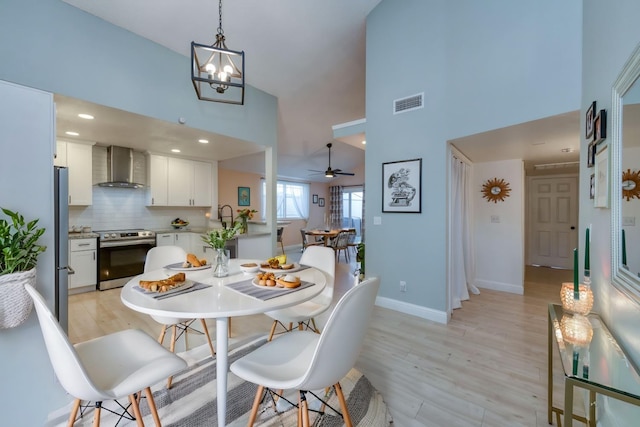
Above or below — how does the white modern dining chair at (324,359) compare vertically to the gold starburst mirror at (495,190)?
below

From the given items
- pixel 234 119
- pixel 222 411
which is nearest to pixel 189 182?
pixel 234 119

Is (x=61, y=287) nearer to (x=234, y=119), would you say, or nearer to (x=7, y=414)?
(x=7, y=414)

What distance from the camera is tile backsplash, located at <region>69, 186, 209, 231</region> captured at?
4289 mm

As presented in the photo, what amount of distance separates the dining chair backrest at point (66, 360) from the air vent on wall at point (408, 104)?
3.46 meters

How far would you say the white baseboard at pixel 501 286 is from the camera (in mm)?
3928

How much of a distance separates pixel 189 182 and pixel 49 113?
12.2 feet

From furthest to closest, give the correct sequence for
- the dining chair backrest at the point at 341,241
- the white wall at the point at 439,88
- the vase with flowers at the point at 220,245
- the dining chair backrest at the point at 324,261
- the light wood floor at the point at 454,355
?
the dining chair backrest at the point at 341,241 < the white wall at the point at 439,88 < the dining chair backrest at the point at 324,261 < the vase with flowers at the point at 220,245 < the light wood floor at the point at 454,355

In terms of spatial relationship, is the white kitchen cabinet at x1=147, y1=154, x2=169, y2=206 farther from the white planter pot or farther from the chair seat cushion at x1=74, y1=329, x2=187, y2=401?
the chair seat cushion at x1=74, y1=329, x2=187, y2=401

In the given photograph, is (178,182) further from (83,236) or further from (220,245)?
(220,245)

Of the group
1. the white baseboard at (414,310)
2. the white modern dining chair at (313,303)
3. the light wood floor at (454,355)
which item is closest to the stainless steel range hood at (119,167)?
the light wood floor at (454,355)

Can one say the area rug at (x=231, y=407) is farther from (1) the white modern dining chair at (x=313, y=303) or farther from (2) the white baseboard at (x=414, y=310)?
(2) the white baseboard at (x=414, y=310)

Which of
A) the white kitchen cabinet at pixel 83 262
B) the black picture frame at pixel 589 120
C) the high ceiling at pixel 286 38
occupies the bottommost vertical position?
the white kitchen cabinet at pixel 83 262

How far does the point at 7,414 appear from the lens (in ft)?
4.66

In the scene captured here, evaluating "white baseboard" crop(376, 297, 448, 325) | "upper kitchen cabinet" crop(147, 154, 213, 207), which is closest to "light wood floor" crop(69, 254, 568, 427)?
"white baseboard" crop(376, 297, 448, 325)
